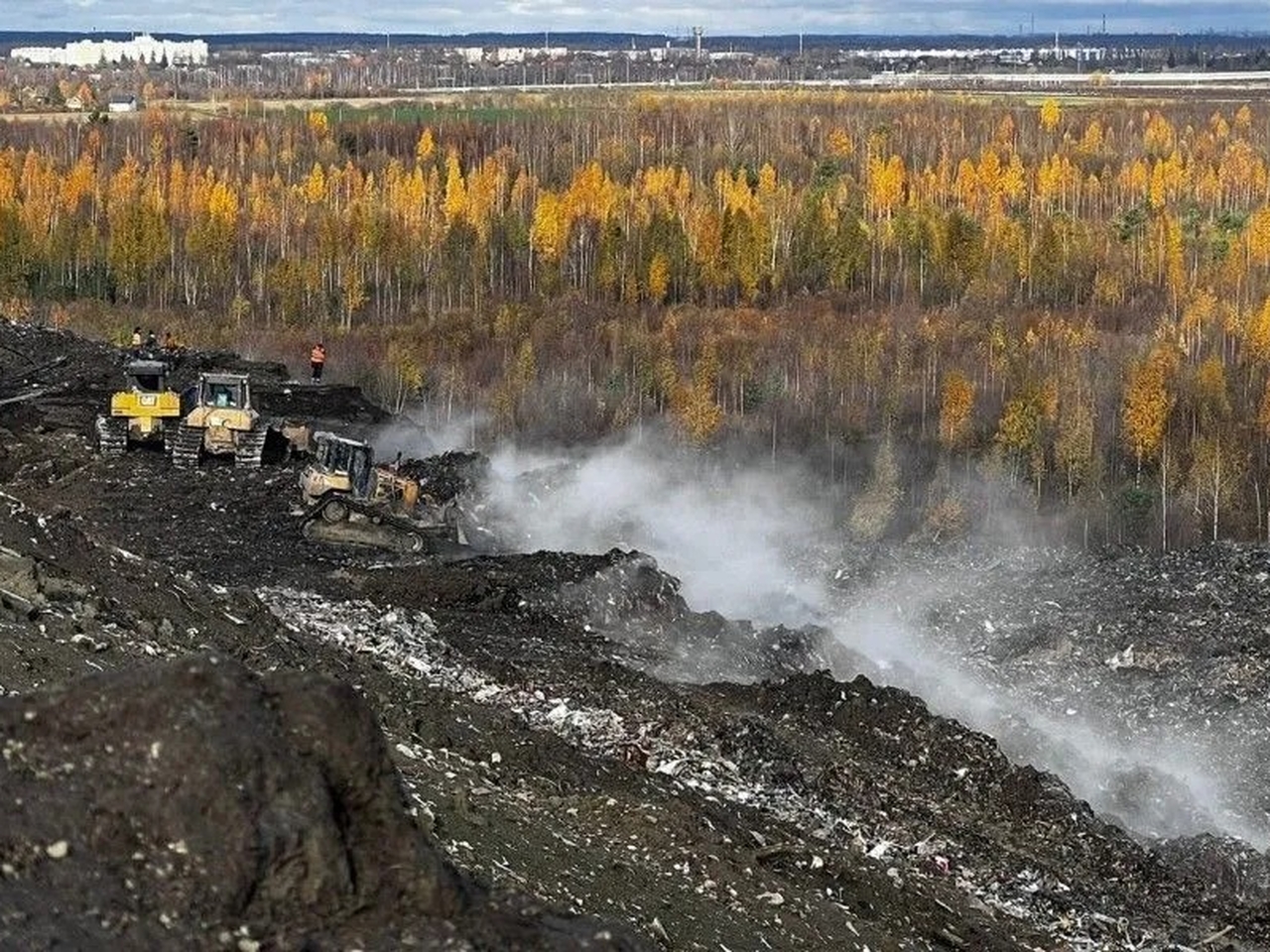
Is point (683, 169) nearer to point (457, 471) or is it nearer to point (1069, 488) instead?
point (1069, 488)

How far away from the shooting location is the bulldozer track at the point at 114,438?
3316cm

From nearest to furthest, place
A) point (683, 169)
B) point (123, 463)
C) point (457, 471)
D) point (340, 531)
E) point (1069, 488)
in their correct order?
point (340, 531)
point (123, 463)
point (457, 471)
point (1069, 488)
point (683, 169)

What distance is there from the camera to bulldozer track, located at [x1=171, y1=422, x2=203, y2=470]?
32500mm

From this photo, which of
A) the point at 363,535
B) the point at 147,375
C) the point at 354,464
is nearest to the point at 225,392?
the point at 147,375

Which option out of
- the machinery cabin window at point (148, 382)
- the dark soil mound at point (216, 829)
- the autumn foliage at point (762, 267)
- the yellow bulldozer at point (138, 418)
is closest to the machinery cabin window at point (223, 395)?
the yellow bulldozer at point (138, 418)

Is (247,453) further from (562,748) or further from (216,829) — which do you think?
(216,829)

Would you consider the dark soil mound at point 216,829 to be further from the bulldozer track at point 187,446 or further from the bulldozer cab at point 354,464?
the bulldozer track at point 187,446

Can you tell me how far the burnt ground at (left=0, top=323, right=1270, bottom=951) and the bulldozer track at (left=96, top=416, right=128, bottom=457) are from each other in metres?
0.51

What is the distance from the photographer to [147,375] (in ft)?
111

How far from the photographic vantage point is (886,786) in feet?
62.0

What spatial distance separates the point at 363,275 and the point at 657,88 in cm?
11828

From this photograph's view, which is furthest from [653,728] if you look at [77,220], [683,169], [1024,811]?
[683,169]

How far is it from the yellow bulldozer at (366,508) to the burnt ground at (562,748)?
0.61 metres

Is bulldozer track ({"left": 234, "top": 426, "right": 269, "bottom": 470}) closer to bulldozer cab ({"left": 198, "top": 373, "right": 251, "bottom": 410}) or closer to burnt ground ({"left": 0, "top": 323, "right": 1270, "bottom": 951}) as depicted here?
burnt ground ({"left": 0, "top": 323, "right": 1270, "bottom": 951})
